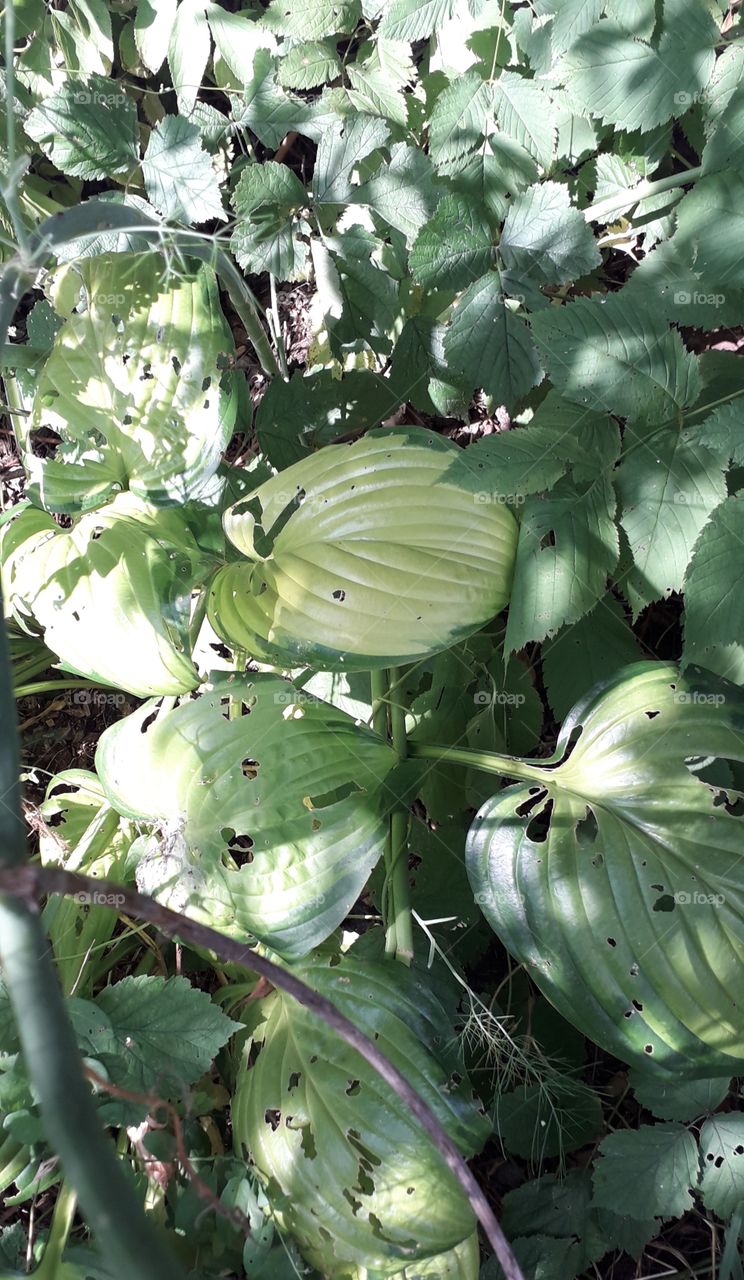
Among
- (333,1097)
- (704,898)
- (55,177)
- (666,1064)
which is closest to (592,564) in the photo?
(704,898)

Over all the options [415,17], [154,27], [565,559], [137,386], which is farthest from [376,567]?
[154,27]

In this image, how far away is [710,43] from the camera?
844mm

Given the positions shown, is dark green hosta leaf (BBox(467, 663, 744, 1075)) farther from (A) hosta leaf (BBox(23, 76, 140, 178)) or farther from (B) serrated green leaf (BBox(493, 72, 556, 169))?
(A) hosta leaf (BBox(23, 76, 140, 178))

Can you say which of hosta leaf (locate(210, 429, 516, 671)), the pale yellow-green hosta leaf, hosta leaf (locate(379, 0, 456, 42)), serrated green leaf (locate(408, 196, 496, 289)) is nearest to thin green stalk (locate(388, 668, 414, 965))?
hosta leaf (locate(210, 429, 516, 671))

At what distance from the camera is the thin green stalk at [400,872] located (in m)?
0.98

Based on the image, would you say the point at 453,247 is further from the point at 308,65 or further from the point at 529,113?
the point at 308,65

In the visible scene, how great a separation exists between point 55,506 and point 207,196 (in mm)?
441

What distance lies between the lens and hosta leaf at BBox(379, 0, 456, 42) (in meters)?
1.00

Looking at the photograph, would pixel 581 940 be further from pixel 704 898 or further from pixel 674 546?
pixel 674 546

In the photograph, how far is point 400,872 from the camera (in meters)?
1.00

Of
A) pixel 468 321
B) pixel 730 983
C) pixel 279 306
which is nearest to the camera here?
pixel 730 983

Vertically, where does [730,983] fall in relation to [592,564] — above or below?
below

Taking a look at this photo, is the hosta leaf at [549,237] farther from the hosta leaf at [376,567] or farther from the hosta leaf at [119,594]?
the hosta leaf at [119,594]

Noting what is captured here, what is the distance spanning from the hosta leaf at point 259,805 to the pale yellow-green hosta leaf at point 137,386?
0.93 ft
